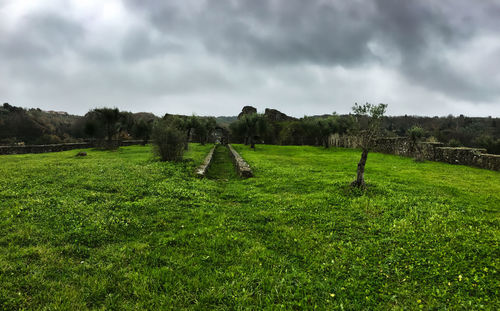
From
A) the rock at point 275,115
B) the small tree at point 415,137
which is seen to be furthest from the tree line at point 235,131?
the rock at point 275,115

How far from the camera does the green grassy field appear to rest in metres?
3.96

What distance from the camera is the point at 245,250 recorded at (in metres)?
5.45

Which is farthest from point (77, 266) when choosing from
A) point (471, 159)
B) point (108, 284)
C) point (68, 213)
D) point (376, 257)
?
point (471, 159)

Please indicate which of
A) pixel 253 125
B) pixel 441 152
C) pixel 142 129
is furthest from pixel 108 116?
pixel 441 152

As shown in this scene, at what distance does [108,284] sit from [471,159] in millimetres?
24660

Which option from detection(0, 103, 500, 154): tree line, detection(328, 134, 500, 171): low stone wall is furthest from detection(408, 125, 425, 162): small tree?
detection(0, 103, 500, 154): tree line

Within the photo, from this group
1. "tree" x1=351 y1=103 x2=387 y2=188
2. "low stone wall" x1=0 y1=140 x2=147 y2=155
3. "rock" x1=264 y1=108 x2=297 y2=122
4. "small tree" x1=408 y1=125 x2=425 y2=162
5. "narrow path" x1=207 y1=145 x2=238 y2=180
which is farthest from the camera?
"rock" x1=264 y1=108 x2=297 y2=122

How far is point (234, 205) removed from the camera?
8.93 meters

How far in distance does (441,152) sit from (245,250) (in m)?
24.0

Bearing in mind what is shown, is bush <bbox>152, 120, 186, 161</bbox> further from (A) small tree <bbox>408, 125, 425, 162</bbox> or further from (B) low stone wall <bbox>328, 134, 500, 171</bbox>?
(A) small tree <bbox>408, 125, 425, 162</bbox>

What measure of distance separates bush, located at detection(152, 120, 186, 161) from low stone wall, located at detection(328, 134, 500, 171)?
539 inches

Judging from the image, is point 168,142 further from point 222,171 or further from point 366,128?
point 366,128

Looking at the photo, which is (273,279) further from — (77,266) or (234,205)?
(234,205)

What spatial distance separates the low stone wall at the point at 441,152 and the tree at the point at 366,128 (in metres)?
0.88
